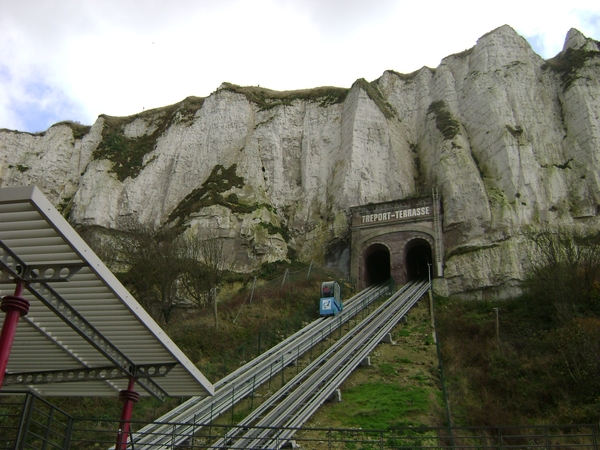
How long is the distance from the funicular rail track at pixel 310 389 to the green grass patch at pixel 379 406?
0.72 meters

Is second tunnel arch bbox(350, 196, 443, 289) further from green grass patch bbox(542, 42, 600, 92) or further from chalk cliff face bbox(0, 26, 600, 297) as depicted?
green grass patch bbox(542, 42, 600, 92)

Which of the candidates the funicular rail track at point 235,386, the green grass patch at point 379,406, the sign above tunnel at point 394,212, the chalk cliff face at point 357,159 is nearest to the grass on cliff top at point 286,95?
the chalk cliff face at point 357,159

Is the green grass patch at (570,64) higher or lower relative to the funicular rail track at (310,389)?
higher

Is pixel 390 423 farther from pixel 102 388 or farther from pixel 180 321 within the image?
pixel 180 321

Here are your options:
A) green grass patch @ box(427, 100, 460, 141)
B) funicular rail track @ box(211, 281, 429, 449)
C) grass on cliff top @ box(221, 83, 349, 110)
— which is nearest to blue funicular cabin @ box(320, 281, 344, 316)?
funicular rail track @ box(211, 281, 429, 449)

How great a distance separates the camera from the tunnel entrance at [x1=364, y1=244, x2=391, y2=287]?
42.9 m

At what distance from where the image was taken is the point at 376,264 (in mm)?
46031

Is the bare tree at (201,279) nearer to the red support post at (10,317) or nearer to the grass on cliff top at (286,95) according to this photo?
the red support post at (10,317)

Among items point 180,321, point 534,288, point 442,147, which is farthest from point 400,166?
point 180,321

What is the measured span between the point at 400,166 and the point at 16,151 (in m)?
34.6

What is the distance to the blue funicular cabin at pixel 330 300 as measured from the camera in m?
32.6

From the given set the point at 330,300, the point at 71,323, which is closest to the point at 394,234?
the point at 330,300

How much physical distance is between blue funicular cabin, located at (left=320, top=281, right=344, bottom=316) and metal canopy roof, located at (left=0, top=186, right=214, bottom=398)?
18.7m

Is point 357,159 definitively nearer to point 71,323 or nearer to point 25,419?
point 71,323
